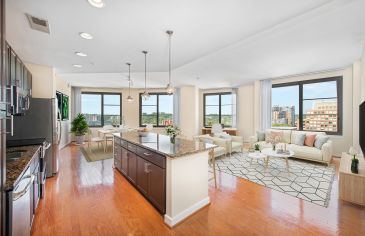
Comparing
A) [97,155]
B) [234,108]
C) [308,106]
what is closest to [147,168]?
[97,155]

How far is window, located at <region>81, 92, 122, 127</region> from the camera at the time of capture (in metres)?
8.39

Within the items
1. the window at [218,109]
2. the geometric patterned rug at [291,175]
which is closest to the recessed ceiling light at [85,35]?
the geometric patterned rug at [291,175]

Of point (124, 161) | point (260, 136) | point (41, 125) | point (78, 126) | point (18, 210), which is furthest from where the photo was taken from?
point (78, 126)

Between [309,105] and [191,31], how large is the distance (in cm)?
535

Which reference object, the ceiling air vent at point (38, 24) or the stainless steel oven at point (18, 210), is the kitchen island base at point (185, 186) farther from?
the ceiling air vent at point (38, 24)

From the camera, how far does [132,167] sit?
3160mm

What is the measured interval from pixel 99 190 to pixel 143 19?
2.89 m

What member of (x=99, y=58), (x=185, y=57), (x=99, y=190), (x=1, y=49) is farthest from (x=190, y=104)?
(x=1, y=49)

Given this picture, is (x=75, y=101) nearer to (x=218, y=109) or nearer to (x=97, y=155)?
(x=97, y=155)

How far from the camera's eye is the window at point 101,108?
8.39 meters

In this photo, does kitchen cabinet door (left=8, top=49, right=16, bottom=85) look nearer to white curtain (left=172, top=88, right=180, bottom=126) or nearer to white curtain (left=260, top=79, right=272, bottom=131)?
white curtain (left=172, top=88, right=180, bottom=126)

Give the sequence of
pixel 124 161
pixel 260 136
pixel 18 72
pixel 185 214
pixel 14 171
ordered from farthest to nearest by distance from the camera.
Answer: pixel 260 136 < pixel 124 161 < pixel 18 72 < pixel 185 214 < pixel 14 171

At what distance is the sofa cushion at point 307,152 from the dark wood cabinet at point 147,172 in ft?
14.2

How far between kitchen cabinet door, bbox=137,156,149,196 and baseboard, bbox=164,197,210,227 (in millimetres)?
660
